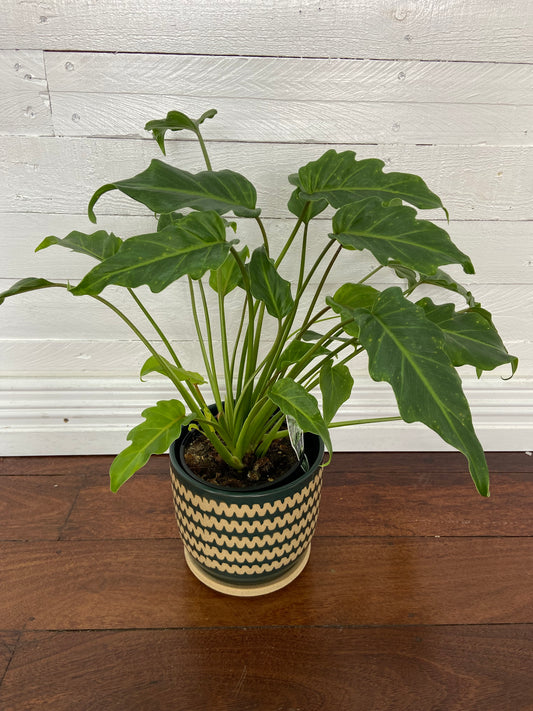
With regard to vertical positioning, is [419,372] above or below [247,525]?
above

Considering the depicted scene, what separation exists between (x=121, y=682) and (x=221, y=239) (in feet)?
2.32

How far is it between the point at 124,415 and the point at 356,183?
830mm

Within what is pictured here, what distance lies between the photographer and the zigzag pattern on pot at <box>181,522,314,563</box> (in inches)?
36.6

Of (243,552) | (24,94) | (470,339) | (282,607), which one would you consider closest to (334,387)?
(470,339)

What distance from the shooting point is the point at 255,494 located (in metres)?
0.87

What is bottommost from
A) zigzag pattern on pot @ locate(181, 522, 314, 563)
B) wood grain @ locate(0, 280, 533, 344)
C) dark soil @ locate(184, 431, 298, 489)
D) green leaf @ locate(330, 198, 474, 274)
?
zigzag pattern on pot @ locate(181, 522, 314, 563)

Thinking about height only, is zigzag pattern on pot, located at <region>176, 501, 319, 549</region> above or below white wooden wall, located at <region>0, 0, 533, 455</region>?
below

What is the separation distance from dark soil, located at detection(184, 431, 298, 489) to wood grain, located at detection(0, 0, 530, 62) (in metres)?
0.75

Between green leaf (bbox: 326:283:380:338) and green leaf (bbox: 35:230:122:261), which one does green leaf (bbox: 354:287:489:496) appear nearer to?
green leaf (bbox: 326:283:380:338)

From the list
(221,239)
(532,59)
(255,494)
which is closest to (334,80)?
(532,59)

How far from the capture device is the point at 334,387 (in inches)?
34.4

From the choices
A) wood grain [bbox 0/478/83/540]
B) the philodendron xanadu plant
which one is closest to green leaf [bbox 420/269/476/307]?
the philodendron xanadu plant

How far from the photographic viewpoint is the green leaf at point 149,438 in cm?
78

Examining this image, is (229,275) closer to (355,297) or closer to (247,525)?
(355,297)
